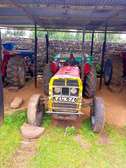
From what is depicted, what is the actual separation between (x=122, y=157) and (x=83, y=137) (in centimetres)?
106

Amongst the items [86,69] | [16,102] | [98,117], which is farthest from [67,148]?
[86,69]

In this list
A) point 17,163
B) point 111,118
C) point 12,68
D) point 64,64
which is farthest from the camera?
point 12,68

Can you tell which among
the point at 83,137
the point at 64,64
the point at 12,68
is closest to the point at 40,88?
the point at 12,68

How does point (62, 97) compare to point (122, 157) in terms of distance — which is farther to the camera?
point (62, 97)

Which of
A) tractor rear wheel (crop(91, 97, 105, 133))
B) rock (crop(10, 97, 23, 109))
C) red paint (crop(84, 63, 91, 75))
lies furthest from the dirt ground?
red paint (crop(84, 63, 91, 75))

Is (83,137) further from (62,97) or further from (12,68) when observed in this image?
(12,68)

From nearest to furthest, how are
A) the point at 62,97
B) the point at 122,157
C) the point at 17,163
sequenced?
the point at 17,163 → the point at 122,157 → the point at 62,97

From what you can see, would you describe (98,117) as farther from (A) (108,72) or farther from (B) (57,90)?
(A) (108,72)

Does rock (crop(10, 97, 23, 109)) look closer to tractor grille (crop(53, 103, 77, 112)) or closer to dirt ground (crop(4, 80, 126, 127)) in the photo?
dirt ground (crop(4, 80, 126, 127))

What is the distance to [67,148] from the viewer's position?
18.3 ft

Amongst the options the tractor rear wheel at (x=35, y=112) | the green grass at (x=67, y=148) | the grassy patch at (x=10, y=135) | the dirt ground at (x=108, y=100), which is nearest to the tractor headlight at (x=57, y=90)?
the tractor rear wheel at (x=35, y=112)

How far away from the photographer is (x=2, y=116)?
6.62 meters

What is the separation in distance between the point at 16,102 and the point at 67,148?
276 cm

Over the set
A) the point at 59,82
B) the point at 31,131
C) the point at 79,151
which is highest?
the point at 59,82
